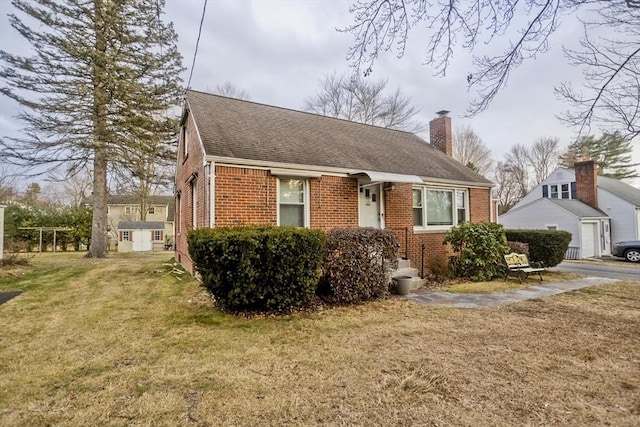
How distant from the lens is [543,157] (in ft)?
115

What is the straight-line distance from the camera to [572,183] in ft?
79.5

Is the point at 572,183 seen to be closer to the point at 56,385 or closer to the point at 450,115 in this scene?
the point at 450,115

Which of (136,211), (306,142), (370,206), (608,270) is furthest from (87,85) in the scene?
(136,211)

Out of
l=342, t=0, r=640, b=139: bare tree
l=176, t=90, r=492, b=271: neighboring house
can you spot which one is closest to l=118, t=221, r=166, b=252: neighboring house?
l=176, t=90, r=492, b=271: neighboring house

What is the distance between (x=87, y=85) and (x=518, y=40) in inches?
655

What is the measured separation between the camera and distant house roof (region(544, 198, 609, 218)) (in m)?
20.5

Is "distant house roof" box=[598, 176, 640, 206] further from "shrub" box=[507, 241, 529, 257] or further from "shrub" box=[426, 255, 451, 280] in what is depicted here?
"shrub" box=[426, 255, 451, 280]

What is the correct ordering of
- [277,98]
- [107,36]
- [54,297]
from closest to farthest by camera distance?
1. [54,297]
2. [107,36]
3. [277,98]

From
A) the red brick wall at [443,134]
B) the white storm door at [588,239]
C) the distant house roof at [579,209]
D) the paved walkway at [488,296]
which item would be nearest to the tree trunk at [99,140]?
the paved walkway at [488,296]

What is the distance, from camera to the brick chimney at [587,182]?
2216 centimetres

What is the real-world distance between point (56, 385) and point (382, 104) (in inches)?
981

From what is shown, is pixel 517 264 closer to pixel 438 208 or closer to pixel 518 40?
pixel 438 208

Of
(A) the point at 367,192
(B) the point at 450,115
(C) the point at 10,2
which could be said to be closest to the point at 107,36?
(C) the point at 10,2

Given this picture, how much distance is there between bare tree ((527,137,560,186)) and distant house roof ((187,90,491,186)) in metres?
28.3
